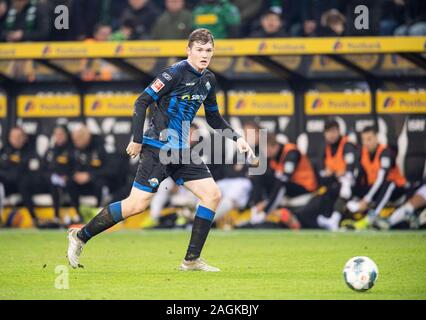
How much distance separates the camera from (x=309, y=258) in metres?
11.5

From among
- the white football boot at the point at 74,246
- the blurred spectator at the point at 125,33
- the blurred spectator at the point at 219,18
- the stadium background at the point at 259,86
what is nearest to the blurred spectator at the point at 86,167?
the stadium background at the point at 259,86

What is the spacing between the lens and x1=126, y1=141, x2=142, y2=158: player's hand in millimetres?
9484

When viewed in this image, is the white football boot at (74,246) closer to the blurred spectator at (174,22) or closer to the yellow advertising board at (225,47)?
the yellow advertising board at (225,47)

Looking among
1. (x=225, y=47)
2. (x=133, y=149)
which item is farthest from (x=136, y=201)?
(x=225, y=47)

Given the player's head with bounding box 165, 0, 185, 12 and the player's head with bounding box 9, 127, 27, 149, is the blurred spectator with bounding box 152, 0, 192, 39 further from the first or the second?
the player's head with bounding box 9, 127, 27, 149

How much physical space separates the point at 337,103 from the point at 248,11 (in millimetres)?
2233

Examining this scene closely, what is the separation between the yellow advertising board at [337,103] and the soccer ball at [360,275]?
818 centimetres

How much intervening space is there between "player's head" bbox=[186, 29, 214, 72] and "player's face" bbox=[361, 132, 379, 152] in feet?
21.4

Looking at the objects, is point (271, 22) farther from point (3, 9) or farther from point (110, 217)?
point (110, 217)

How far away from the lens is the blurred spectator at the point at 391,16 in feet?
54.0

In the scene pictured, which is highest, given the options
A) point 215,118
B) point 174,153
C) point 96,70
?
point 96,70

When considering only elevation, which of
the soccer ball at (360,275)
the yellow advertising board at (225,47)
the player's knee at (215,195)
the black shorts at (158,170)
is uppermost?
the yellow advertising board at (225,47)

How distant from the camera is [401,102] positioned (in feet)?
53.4
